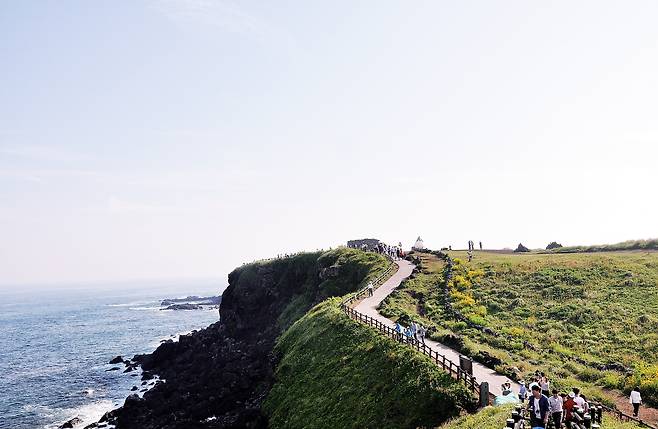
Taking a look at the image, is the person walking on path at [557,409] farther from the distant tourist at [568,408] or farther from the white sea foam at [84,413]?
the white sea foam at [84,413]

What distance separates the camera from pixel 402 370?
27688 mm

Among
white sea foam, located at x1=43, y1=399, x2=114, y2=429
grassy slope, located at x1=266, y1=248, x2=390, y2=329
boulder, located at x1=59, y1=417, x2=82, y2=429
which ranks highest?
grassy slope, located at x1=266, y1=248, x2=390, y2=329

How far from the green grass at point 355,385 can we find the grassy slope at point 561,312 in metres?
5.92

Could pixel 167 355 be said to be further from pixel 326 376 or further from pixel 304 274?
pixel 326 376

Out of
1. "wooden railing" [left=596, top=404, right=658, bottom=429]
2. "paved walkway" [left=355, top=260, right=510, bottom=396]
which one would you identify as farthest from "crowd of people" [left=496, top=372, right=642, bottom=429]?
"paved walkway" [left=355, top=260, right=510, bottom=396]

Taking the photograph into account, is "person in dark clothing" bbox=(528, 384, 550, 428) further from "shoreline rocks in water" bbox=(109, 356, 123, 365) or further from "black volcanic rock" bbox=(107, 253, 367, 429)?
"shoreline rocks in water" bbox=(109, 356, 123, 365)

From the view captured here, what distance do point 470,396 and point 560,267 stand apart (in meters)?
40.9

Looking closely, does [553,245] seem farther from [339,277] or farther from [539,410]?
[539,410]

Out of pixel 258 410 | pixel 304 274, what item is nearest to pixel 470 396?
pixel 258 410

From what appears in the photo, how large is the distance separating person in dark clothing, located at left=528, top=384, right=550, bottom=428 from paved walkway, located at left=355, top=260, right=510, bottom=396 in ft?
21.6

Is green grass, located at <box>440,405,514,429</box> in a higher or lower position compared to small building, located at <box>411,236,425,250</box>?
lower

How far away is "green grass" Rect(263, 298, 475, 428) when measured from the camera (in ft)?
78.6

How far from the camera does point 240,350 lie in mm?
66500

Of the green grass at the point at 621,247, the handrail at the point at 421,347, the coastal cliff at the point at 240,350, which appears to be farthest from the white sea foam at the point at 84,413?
the green grass at the point at 621,247
